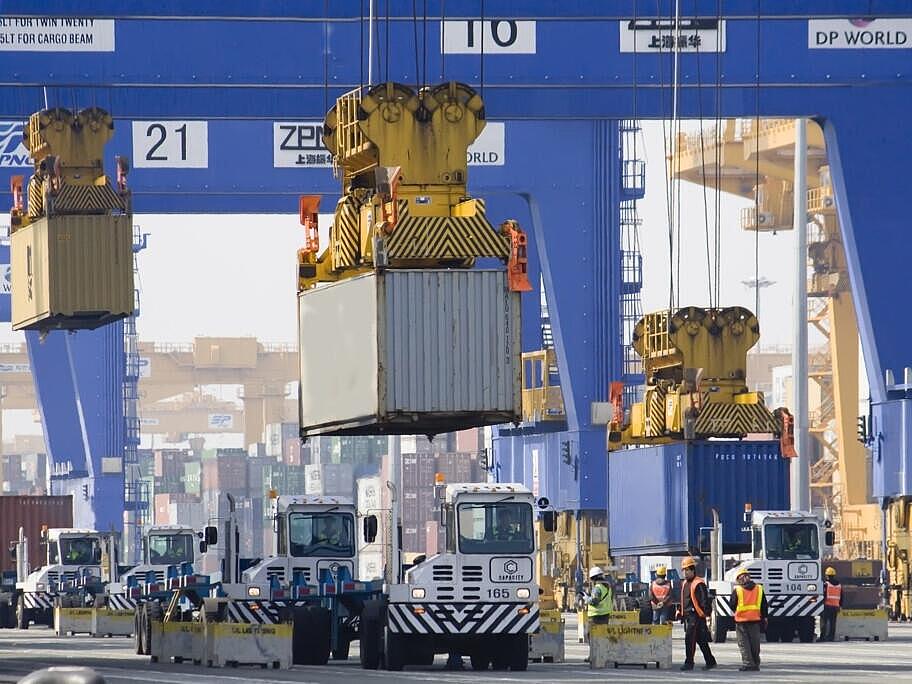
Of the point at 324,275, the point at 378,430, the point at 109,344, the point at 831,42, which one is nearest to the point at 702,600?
the point at 378,430

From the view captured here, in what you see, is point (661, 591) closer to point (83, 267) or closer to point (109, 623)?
point (83, 267)

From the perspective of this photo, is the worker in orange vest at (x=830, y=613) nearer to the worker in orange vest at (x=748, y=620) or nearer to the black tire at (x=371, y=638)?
the worker in orange vest at (x=748, y=620)

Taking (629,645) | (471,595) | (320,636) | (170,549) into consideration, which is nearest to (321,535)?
(320,636)

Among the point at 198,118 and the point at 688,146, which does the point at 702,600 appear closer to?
the point at 198,118

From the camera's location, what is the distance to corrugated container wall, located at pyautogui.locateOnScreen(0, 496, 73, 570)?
5138 cm

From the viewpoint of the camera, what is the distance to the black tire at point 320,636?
25.9 m

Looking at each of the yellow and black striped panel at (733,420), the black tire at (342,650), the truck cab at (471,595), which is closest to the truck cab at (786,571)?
the yellow and black striped panel at (733,420)

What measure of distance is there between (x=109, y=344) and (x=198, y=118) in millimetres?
35796

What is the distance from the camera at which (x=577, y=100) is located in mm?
36531


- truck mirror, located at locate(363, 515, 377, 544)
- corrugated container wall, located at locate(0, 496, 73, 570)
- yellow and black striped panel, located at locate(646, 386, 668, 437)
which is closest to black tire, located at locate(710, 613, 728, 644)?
yellow and black striped panel, located at locate(646, 386, 668, 437)

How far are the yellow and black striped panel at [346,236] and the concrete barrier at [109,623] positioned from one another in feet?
43.8

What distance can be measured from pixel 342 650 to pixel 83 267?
21.5 ft

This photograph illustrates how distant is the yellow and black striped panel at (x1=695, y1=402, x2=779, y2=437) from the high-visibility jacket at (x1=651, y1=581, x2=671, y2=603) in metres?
3.83

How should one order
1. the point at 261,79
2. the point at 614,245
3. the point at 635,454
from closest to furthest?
the point at 261,79 → the point at 635,454 → the point at 614,245
